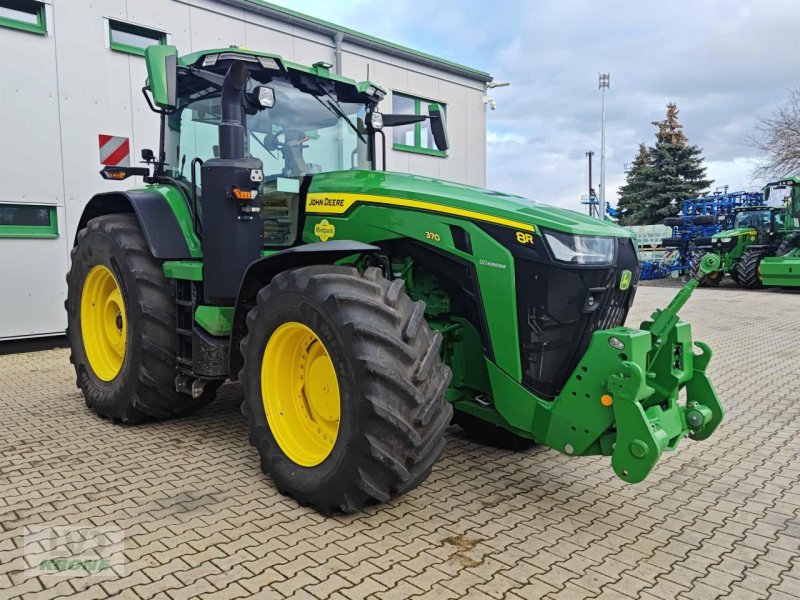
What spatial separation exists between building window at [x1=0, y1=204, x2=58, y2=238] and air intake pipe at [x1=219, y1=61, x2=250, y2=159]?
4.74 metres

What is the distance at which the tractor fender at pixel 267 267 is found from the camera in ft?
11.0

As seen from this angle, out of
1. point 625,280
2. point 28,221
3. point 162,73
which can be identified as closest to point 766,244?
point 625,280

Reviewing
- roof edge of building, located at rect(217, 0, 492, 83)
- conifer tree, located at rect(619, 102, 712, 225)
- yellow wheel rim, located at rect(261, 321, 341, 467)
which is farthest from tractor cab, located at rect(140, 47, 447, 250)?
conifer tree, located at rect(619, 102, 712, 225)

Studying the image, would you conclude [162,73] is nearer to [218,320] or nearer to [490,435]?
[218,320]

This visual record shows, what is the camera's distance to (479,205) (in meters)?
3.32

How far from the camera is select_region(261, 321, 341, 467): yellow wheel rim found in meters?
3.38

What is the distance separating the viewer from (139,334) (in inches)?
171

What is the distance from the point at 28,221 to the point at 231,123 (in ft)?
16.0

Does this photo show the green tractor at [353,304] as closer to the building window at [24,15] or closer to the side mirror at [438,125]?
the side mirror at [438,125]

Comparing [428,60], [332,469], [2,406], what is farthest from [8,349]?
[428,60]

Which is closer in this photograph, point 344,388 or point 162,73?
point 344,388

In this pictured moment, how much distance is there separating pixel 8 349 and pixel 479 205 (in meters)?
6.56

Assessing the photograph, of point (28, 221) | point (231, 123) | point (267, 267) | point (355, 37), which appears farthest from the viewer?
point (355, 37)

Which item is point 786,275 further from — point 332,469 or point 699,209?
point 332,469
